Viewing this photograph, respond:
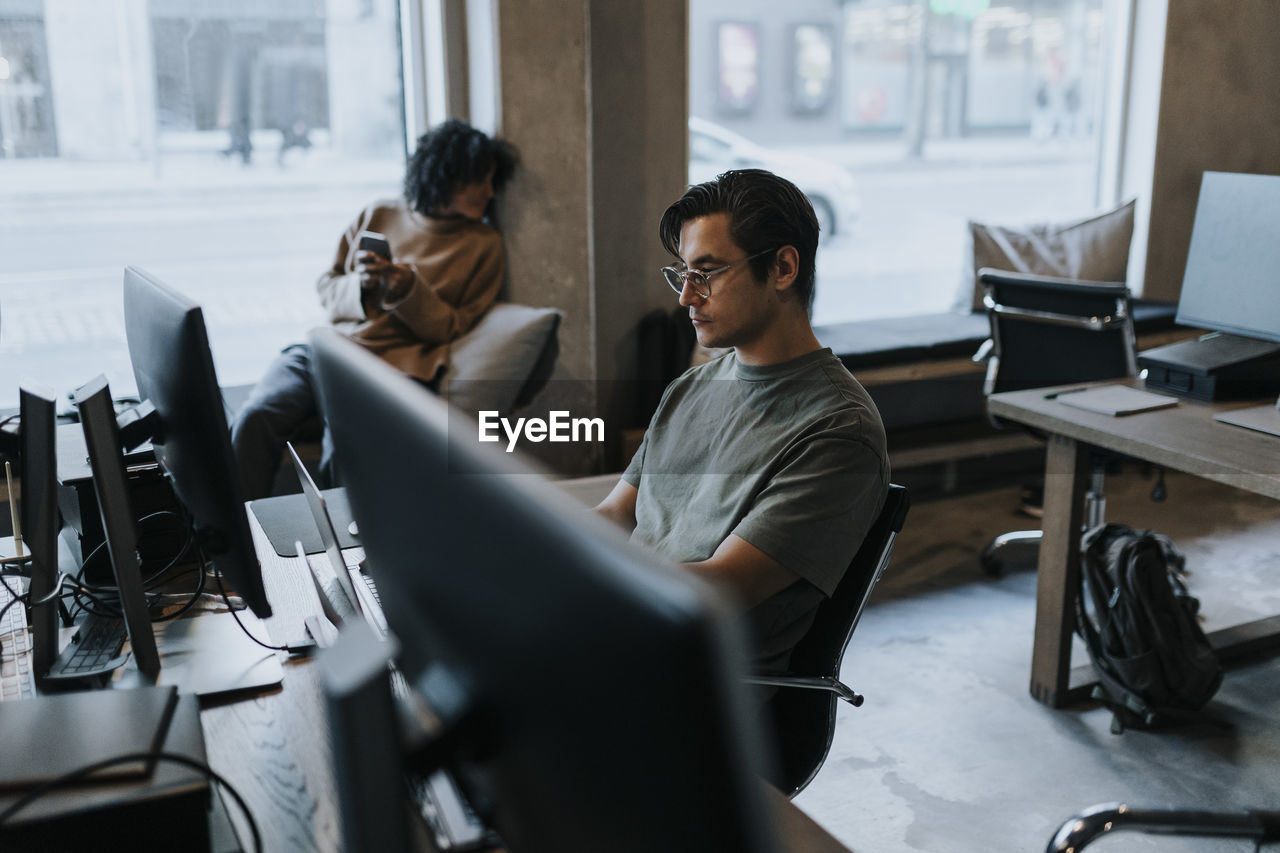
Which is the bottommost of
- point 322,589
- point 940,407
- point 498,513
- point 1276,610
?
point 1276,610

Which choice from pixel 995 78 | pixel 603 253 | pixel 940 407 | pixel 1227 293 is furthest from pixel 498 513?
pixel 995 78

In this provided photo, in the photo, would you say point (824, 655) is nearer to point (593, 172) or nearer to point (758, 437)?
point (758, 437)

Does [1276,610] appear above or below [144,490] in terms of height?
below

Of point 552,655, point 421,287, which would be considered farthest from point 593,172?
point 552,655

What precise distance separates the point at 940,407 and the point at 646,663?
4.13 meters

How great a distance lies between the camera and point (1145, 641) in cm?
275

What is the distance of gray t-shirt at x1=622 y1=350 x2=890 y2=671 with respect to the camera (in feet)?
5.14

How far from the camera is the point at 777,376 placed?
5.81 ft

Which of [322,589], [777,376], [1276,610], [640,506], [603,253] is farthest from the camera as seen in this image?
[603,253]

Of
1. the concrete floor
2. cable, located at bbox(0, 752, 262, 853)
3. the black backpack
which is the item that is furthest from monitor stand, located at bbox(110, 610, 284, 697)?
the black backpack

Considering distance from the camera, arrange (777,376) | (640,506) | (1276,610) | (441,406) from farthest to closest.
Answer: (1276,610), (640,506), (777,376), (441,406)

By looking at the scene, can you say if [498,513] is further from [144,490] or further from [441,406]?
[144,490]

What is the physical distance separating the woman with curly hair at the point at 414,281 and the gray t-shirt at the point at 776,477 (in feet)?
5.57

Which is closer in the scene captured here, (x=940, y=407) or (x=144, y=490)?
(x=144, y=490)
